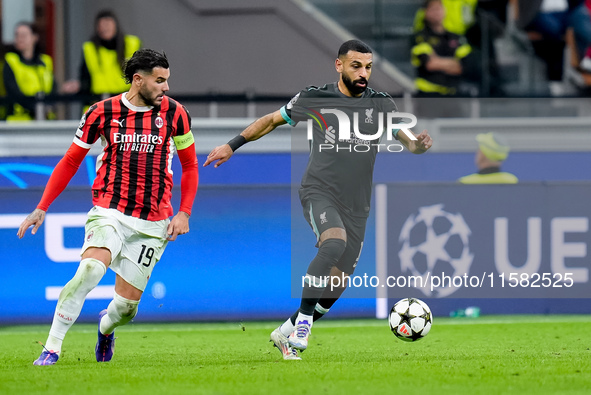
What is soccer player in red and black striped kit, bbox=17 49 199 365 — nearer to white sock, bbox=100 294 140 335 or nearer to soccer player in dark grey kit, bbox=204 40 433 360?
white sock, bbox=100 294 140 335

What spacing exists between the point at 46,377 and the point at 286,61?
27.6ft

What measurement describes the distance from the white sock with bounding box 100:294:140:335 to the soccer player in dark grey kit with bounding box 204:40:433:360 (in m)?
1.13

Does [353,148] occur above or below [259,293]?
above

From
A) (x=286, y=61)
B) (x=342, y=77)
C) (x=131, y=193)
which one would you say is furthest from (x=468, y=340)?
(x=286, y=61)

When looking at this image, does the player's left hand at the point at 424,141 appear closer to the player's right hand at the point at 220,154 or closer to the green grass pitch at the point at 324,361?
the player's right hand at the point at 220,154

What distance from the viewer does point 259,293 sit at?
34.1ft

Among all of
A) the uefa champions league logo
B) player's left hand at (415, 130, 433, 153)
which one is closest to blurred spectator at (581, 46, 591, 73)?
the uefa champions league logo

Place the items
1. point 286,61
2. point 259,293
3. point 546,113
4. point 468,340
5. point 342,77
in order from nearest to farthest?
point 342,77, point 468,340, point 259,293, point 546,113, point 286,61

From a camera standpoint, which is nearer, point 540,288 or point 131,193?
point 131,193

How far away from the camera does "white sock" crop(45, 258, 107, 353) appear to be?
22.0 feet

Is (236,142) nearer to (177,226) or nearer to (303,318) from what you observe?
(177,226)

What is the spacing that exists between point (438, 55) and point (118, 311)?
6.81 m

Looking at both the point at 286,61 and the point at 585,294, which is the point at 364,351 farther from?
the point at 286,61

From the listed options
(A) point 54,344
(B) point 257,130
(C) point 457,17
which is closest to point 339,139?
(B) point 257,130
